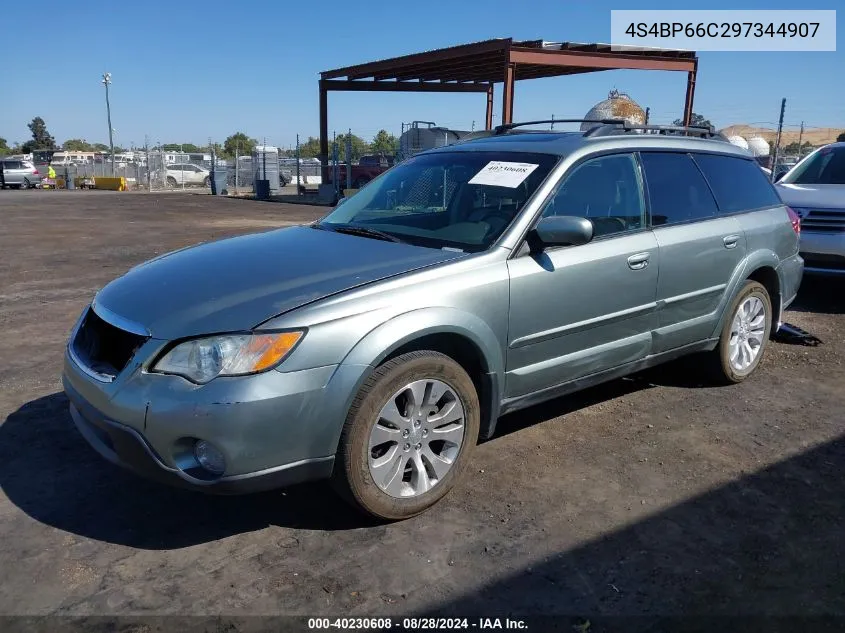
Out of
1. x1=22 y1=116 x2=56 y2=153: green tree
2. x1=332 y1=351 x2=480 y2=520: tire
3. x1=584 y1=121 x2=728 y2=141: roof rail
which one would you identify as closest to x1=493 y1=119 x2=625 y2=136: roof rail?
x1=584 y1=121 x2=728 y2=141: roof rail

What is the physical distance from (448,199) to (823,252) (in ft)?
17.3

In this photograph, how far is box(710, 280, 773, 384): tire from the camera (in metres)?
4.91

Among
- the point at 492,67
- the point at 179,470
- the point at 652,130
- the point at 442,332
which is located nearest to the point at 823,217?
the point at 652,130

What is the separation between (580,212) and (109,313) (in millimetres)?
2485

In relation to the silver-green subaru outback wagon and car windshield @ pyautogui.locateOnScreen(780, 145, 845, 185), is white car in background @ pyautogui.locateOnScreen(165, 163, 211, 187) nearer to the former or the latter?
car windshield @ pyautogui.locateOnScreen(780, 145, 845, 185)

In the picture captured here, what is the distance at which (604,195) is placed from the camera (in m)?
4.11

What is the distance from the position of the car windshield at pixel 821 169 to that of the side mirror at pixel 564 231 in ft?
20.5

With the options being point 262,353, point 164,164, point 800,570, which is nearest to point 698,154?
point 800,570

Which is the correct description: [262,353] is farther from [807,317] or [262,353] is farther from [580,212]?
[807,317]

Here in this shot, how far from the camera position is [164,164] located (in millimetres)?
40500

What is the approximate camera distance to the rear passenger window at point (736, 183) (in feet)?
15.9

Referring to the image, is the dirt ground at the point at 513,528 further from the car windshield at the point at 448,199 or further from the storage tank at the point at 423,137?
the storage tank at the point at 423,137

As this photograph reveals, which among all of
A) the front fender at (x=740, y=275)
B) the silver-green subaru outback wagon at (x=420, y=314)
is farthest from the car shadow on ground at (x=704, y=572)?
the front fender at (x=740, y=275)

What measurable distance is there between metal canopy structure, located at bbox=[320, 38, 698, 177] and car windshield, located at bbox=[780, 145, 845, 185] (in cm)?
1026
